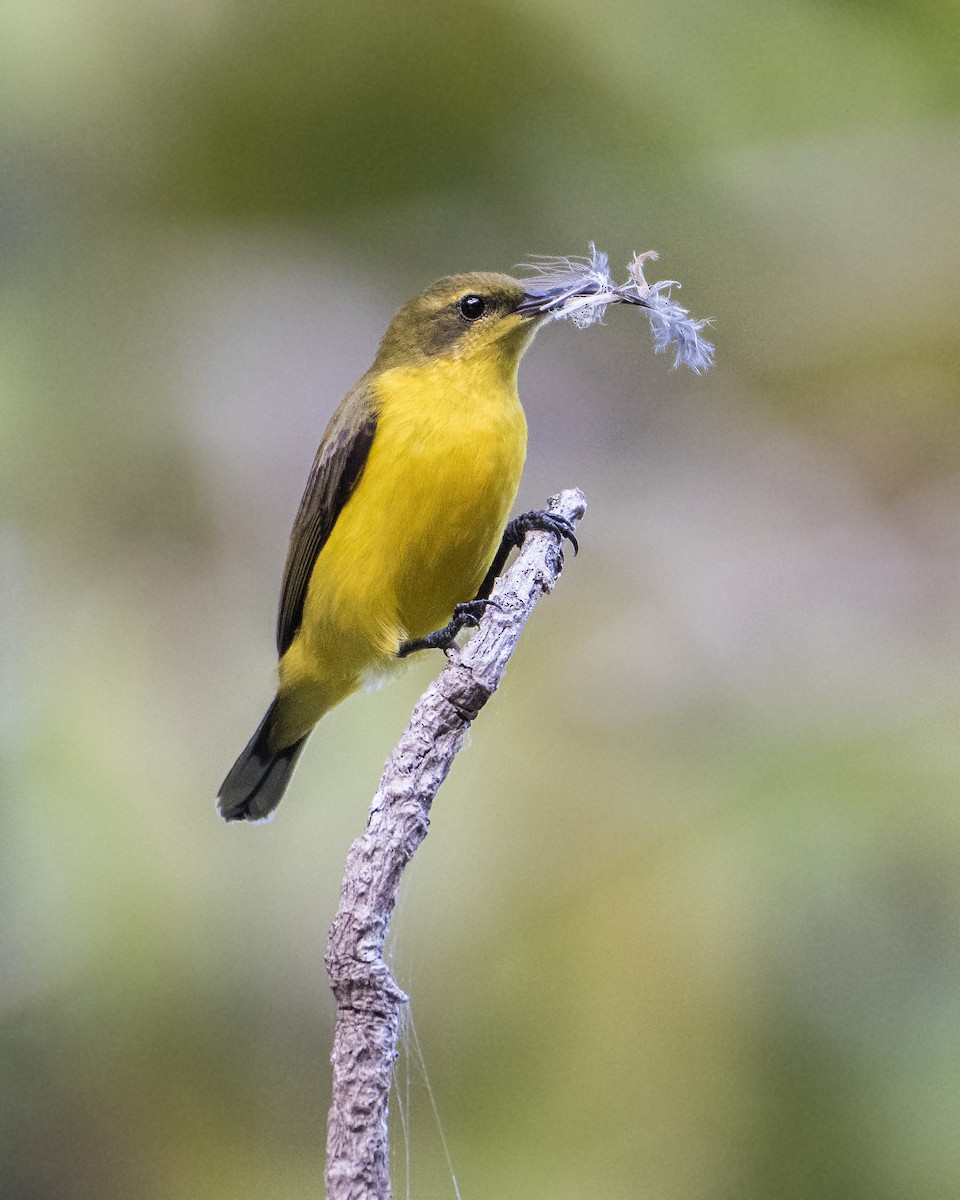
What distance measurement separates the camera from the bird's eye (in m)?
1.53

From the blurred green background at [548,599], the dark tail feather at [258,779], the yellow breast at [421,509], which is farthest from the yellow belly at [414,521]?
Result: the blurred green background at [548,599]

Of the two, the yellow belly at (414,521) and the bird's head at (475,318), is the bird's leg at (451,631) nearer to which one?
the yellow belly at (414,521)

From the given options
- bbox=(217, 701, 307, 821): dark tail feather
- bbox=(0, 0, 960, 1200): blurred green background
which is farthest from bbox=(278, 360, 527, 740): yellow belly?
bbox=(0, 0, 960, 1200): blurred green background

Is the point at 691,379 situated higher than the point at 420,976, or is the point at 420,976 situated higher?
the point at 691,379

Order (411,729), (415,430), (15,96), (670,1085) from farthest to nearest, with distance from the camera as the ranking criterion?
(15,96) < (670,1085) < (415,430) < (411,729)

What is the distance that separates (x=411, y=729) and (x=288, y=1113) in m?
1.08

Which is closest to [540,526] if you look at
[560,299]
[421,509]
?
[421,509]

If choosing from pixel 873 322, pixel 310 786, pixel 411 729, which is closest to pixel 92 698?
pixel 310 786

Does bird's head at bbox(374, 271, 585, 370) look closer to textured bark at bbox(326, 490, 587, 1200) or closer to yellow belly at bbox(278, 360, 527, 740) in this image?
yellow belly at bbox(278, 360, 527, 740)

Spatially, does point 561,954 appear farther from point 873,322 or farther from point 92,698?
point 873,322

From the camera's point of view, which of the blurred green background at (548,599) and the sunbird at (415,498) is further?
the blurred green background at (548,599)

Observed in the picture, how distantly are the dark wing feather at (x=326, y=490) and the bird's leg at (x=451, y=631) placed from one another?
0.56 feet

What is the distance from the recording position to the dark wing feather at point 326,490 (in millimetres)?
1552

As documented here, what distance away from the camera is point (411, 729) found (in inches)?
38.4
